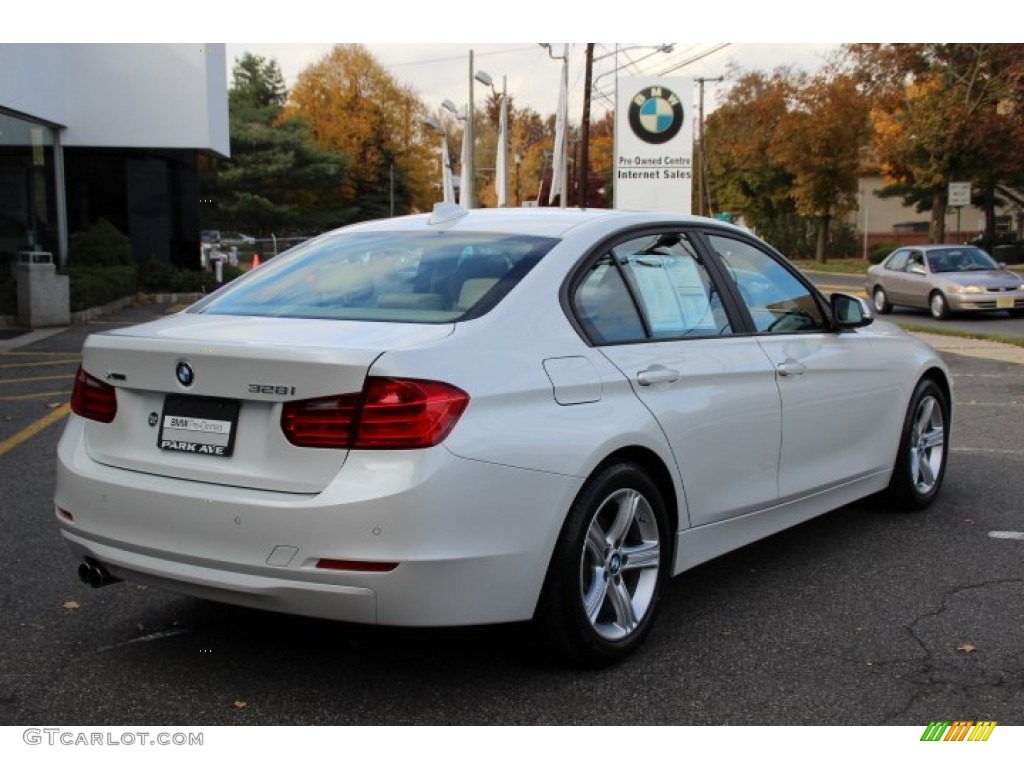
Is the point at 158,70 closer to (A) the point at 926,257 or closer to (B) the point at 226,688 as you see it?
(A) the point at 926,257

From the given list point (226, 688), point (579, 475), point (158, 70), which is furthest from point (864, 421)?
point (158, 70)

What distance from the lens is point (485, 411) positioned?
3.46m

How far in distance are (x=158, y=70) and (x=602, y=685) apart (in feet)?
74.3

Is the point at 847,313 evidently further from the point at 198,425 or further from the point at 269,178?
the point at 269,178

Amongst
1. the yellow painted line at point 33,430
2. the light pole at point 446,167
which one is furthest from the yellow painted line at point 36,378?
the light pole at point 446,167

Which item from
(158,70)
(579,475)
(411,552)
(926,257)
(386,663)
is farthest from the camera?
(158,70)

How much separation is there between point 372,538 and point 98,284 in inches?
700

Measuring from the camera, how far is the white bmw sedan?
3.35m

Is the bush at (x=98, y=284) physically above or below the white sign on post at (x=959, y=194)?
below

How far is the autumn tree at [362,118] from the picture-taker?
71.2 m

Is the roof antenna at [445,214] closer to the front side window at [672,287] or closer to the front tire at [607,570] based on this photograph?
the front side window at [672,287]

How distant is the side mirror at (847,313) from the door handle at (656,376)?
1616 mm

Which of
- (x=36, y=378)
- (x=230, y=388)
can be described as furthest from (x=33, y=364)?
(x=230, y=388)

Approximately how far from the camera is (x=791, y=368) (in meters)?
4.95
